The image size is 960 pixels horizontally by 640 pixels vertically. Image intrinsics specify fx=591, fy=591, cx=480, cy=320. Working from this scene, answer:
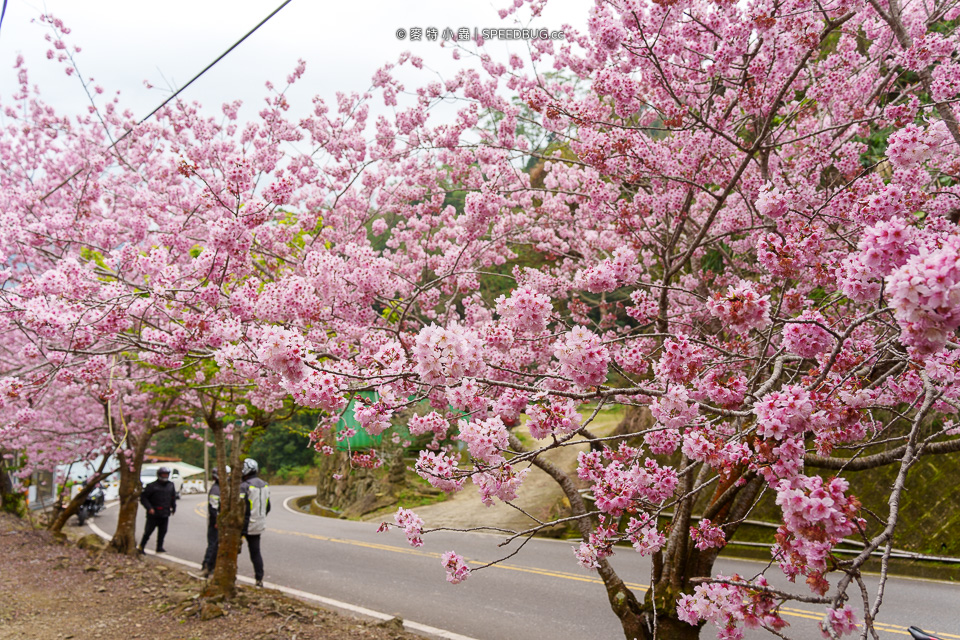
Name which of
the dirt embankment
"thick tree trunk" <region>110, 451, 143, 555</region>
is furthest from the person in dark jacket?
the dirt embankment

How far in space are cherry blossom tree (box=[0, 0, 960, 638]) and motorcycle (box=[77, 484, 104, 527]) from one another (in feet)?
36.9

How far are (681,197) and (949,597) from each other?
6903 mm

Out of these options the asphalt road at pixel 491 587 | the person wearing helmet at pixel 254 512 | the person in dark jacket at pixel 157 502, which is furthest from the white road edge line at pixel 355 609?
the person in dark jacket at pixel 157 502

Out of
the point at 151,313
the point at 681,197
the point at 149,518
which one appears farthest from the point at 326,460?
the point at 681,197

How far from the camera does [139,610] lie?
23.5 ft

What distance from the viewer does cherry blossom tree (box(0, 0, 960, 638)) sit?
2.38 m

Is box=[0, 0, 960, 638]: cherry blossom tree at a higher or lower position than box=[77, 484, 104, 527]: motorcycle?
higher

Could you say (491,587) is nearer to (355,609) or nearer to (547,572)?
(547,572)

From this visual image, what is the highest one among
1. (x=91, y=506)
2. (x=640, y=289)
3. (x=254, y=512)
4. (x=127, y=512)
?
(x=640, y=289)

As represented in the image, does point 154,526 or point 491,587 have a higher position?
point 154,526

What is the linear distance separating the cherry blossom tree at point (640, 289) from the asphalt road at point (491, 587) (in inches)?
47.4

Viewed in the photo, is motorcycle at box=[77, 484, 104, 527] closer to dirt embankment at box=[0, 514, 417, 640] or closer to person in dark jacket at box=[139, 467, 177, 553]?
person in dark jacket at box=[139, 467, 177, 553]

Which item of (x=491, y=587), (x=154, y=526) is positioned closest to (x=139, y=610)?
(x=491, y=587)

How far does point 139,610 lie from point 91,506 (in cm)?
1446
